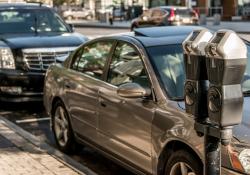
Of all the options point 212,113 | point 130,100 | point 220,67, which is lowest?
point 130,100

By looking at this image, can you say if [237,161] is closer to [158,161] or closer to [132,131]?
[158,161]

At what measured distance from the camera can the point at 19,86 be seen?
1005cm

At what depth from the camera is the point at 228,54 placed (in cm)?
321

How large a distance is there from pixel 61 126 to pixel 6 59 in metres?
3.39

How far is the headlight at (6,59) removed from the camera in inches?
400

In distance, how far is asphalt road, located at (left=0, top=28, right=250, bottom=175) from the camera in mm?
6625

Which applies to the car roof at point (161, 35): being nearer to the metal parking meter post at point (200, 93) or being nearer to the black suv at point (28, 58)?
the metal parking meter post at point (200, 93)

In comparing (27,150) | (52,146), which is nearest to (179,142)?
(27,150)

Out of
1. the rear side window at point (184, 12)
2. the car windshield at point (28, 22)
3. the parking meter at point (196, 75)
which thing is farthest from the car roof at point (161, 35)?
the rear side window at point (184, 12)

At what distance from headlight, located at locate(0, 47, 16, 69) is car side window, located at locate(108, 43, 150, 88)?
176 inches

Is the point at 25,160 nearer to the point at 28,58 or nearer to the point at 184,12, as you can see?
the point at 28,58

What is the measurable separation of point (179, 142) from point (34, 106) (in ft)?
21.6

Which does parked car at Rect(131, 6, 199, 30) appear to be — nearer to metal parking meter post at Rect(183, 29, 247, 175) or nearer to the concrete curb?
the concrete curb

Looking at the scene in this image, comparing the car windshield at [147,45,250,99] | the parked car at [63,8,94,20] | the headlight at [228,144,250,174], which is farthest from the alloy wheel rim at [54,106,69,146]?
the parked car at [63,8,94,20]
